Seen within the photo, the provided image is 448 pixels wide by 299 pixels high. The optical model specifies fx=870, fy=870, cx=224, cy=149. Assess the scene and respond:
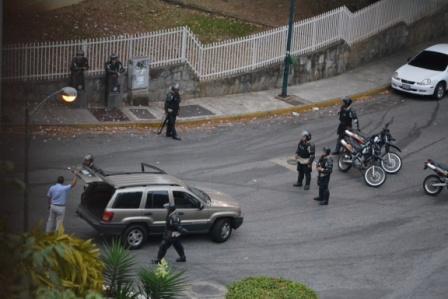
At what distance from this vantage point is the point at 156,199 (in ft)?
51.0

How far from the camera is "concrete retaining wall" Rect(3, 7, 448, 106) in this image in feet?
76.2

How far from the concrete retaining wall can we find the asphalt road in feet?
6.34

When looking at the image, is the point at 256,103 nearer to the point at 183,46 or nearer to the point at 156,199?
the point at 183,46

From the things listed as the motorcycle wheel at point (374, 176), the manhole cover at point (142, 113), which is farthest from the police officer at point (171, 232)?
the manhole cover at point (142, 113)

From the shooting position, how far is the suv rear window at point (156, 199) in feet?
50.8

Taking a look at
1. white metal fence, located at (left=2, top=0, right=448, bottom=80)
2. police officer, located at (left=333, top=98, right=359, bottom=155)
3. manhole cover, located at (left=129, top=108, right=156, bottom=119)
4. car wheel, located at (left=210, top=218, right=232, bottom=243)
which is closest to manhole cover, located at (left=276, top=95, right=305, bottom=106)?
white metal fence, located at (left=2, top=0, right=448, bottom=80)

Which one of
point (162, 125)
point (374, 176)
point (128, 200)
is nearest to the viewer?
point (128, 200)

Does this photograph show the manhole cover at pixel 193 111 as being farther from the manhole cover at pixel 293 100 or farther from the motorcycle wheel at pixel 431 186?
the motorcycle wheel at pixel 431 186

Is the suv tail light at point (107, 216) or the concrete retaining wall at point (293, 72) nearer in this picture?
the suv tail light at point (107, 216)

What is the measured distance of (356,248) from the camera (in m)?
16.7

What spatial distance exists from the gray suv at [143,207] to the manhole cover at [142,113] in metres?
6.78

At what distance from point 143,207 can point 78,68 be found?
7872mm

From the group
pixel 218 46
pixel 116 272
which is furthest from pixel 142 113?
pixel 116 272

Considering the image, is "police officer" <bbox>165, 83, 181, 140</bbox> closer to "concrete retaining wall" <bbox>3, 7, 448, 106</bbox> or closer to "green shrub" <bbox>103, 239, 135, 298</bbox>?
"concrete retaining wall" <bbox>3, 7, 448, 106</bbox>
